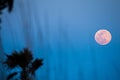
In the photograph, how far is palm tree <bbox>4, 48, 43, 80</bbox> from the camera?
709 inches

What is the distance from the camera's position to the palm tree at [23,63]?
18000 mm

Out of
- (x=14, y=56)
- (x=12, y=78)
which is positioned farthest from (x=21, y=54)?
(x=12, y=78)

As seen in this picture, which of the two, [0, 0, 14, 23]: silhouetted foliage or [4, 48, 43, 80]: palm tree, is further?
[4, 48, 43, 80]: palm tree

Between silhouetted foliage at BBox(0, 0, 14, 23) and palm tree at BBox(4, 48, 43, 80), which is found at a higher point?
silhouetted foliage at BBox(0, 0, 14, 23)

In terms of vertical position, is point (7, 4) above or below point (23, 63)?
above

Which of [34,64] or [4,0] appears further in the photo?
[34,64]

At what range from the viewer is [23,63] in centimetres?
1809

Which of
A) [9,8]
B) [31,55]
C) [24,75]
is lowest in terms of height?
[24,75]

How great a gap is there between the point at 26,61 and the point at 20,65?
1.62 ft

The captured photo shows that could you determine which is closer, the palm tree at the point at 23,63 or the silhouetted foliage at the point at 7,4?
the silhouetted foliage at the point at 7,4

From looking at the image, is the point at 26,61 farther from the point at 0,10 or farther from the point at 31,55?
the point at 0,10

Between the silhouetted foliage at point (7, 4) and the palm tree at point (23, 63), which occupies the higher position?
the silhouetted foliage at point (7, 4)

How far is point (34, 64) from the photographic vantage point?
18.6 metres

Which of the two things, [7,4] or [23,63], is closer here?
[7,4]
